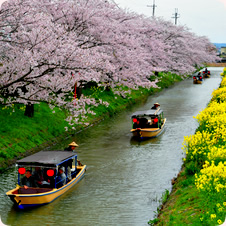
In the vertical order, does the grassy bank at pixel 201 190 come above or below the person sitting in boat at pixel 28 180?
above

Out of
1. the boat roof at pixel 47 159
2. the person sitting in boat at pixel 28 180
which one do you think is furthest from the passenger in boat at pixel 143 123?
the person sitting in boat at pixel 28 180

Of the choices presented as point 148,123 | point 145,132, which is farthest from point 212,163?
point 148,123

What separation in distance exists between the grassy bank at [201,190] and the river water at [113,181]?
124 cm

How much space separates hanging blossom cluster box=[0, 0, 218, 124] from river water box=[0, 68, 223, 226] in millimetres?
3303

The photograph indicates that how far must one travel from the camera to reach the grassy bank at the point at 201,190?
438 inches

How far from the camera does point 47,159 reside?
17828mm

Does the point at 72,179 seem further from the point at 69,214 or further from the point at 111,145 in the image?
the point at 111,145

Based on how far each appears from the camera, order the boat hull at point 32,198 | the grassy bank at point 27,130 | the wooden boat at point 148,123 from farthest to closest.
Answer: the wooden boat at point 148,123, the grassy bank at point 27,130, the boat hull at point 32,198

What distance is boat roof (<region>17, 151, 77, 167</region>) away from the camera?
56.6 feet

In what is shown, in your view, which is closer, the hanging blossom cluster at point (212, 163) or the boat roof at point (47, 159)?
the hanging blossom cluster at point (212, 163)

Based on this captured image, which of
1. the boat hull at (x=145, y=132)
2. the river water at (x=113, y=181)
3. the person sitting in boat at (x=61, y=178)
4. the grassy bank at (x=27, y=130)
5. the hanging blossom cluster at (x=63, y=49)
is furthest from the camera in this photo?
the boat hull at (x=145, y=132)

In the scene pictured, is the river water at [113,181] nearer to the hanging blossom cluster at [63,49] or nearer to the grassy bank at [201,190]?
the grassy bank at [201,190]

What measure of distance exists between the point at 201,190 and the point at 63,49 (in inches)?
422

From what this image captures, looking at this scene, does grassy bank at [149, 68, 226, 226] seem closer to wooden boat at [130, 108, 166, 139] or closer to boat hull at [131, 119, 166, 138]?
boat hull at [131, 119, 166, 138]
